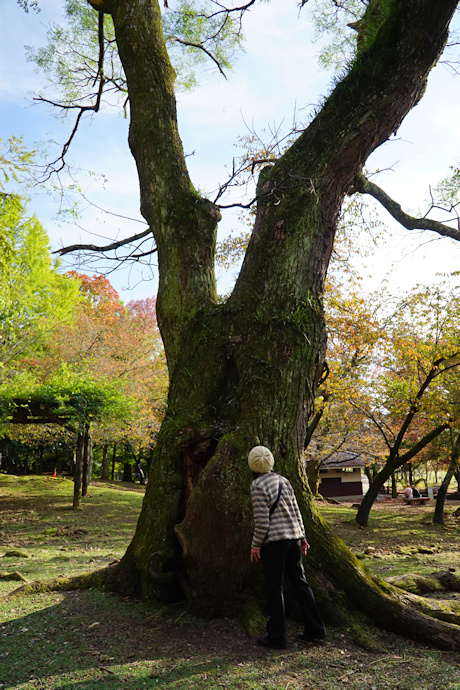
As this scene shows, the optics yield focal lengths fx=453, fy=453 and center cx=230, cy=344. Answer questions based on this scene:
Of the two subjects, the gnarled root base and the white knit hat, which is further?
the white knit hat

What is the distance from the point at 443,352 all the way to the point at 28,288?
15.2 metres

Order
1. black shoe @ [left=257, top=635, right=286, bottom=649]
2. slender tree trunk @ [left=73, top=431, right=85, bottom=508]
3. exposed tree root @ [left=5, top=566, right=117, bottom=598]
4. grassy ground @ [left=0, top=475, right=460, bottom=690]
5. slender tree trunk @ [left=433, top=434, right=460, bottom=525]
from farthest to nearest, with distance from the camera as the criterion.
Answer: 1. slender tree trunk @ [left=433, top=434, right=460, bottom=525]
2. slender tree trunk @ [left=73, top=431, right=85, bottom=508]
3. exposed tree root @ [left=5, top=566, right=117, bottom=598]
4. black shoe @ [left=257, top=635, right=286, bottom=649]
5. grassy ground @ [left=0, top=475, right=460, bottom=690]

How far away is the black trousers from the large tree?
331 millimetres

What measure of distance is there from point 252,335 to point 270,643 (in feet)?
8.79

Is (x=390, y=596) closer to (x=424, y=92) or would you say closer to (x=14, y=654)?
(x=14, y=654)

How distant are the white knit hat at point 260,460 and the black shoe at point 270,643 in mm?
1217

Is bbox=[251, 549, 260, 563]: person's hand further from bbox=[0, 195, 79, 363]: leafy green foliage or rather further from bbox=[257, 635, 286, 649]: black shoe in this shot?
bbox=[0, 195, 79, 363]: leafy green foliage

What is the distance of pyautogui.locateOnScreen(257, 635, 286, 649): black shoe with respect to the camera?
3.39 metres

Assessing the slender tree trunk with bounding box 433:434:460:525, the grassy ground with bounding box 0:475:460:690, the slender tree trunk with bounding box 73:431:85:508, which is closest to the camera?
the grassy ground with bounding box 0:475:460:690

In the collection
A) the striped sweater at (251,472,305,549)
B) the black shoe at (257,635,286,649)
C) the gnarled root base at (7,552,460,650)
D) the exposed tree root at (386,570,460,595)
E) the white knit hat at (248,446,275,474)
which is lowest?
the exposed tree root at (386,570,460,595)

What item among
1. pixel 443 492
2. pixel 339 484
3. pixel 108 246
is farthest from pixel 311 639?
pixel 339 484

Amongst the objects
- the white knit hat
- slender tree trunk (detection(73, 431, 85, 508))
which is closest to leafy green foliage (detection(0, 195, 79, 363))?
slender tree trunk (detection(73, 431, 85, 508))

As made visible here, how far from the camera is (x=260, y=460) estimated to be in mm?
3754

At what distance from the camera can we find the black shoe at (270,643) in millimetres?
3389
